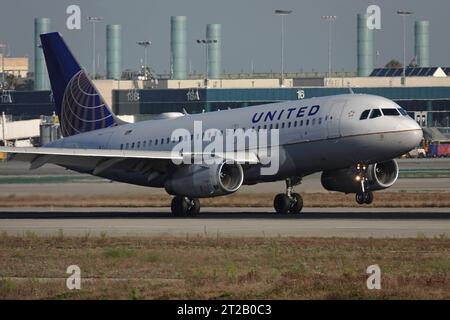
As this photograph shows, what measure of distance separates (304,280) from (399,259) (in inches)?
222

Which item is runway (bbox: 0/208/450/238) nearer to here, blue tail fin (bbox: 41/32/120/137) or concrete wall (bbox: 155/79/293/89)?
blue tail fin (bbox: 41/32/120/137)

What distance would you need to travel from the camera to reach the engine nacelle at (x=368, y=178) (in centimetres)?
5122

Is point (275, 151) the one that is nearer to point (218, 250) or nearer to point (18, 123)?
point (218, 250)

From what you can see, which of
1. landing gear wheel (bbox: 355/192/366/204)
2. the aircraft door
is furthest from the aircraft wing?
landing gear wheel (bbox: 355/192/366/204)

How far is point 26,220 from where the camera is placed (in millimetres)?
49500

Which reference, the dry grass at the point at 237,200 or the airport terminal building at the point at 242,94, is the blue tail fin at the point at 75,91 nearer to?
the dry grass at the point at 237,200

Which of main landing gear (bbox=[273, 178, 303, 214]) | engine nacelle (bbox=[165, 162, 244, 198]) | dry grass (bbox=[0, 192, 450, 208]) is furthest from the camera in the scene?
dry grass (bbox=[0, 192, 450, 208])

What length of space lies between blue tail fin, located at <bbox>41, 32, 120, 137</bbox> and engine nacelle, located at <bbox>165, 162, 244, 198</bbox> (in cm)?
1062

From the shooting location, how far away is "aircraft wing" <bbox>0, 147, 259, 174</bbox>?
5078 cm

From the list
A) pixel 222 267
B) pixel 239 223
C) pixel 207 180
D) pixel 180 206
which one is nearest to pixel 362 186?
pixel 207 180

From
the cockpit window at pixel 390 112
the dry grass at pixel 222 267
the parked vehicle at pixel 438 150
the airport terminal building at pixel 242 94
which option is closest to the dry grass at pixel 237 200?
the cockpit window at pixel 390 112

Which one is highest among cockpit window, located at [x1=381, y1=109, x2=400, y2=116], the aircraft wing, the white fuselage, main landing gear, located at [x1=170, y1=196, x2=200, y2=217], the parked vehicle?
cockpit window, located at [x1=381, y1=109, x2=400, y2=116]

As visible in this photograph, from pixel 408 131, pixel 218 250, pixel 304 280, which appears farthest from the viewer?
pixel 408 131

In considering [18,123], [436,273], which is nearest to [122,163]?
[436,273]
